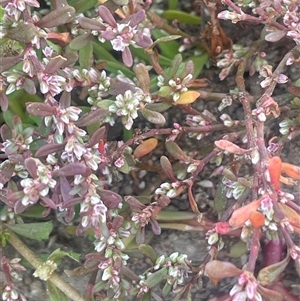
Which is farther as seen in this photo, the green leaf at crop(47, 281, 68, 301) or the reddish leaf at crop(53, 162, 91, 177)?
the green leaf at crop(47, 281, 68, 301)

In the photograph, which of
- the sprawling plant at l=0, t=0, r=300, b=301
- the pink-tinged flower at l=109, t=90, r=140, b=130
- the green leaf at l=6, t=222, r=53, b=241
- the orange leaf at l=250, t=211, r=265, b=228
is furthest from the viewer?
the green leaf at l=6, t=222, r=53, b=241

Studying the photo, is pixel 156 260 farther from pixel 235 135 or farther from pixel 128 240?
pixel 235 135

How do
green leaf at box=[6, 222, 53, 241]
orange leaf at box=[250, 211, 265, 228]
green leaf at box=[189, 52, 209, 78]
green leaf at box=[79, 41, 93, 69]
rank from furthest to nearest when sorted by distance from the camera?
green leaf at box=[189, 52, 209, 78]
green leaf at box=[6, 222, 53, 241]
green leaf at box=[79, 41, 93, 69]
orange leaf at box=[250, 211, 265, 228]

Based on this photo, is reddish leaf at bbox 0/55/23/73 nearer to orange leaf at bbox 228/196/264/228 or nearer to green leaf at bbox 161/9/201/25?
orange leaf at bbox 228/196/264/228

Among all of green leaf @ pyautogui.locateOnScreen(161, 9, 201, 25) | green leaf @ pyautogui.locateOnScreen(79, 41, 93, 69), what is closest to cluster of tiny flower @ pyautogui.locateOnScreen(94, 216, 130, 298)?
green leaf @ pyautogui.locateOnScreen(79, 41, 93, 69)

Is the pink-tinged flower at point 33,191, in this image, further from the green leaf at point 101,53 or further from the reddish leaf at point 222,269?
the green leaf at point 101,53
